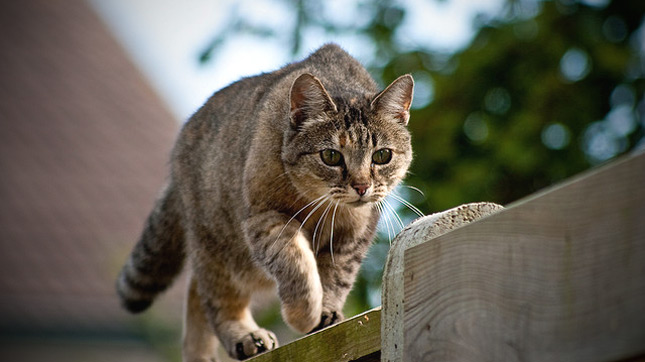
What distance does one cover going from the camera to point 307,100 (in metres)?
3.11

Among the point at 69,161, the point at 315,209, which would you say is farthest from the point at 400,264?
the point at 69,161

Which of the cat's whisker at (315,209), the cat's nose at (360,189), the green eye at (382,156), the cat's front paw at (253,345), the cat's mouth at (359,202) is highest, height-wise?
the green eye at (382,156)

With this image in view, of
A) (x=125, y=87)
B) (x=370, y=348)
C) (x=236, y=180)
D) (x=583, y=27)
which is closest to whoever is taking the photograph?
(x=370, y=348)

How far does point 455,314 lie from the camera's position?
4.83 ft

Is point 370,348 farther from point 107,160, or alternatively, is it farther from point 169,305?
point 107,160

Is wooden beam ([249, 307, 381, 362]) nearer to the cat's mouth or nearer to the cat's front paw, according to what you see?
the cat's mouth

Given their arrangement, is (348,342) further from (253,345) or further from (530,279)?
(253,345)

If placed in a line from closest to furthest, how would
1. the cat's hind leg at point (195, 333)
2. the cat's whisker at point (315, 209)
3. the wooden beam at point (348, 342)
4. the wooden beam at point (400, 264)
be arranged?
the wooden beam at point (400, 264), the wooden beam at point (348, 342), the cat's whisker at point (315, 209), the cat's hind leg at point (195, 333)

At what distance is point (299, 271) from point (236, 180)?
0.66 meters

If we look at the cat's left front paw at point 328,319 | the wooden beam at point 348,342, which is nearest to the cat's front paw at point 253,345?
the cat's left front paw at point 328,319

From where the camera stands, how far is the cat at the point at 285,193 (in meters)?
2.99

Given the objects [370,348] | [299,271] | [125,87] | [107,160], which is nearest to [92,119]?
[107,160]

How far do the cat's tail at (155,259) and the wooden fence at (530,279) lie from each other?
234 cm

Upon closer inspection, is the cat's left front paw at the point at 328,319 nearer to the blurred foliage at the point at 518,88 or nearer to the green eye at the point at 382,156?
the green eye at the point at 382,156
